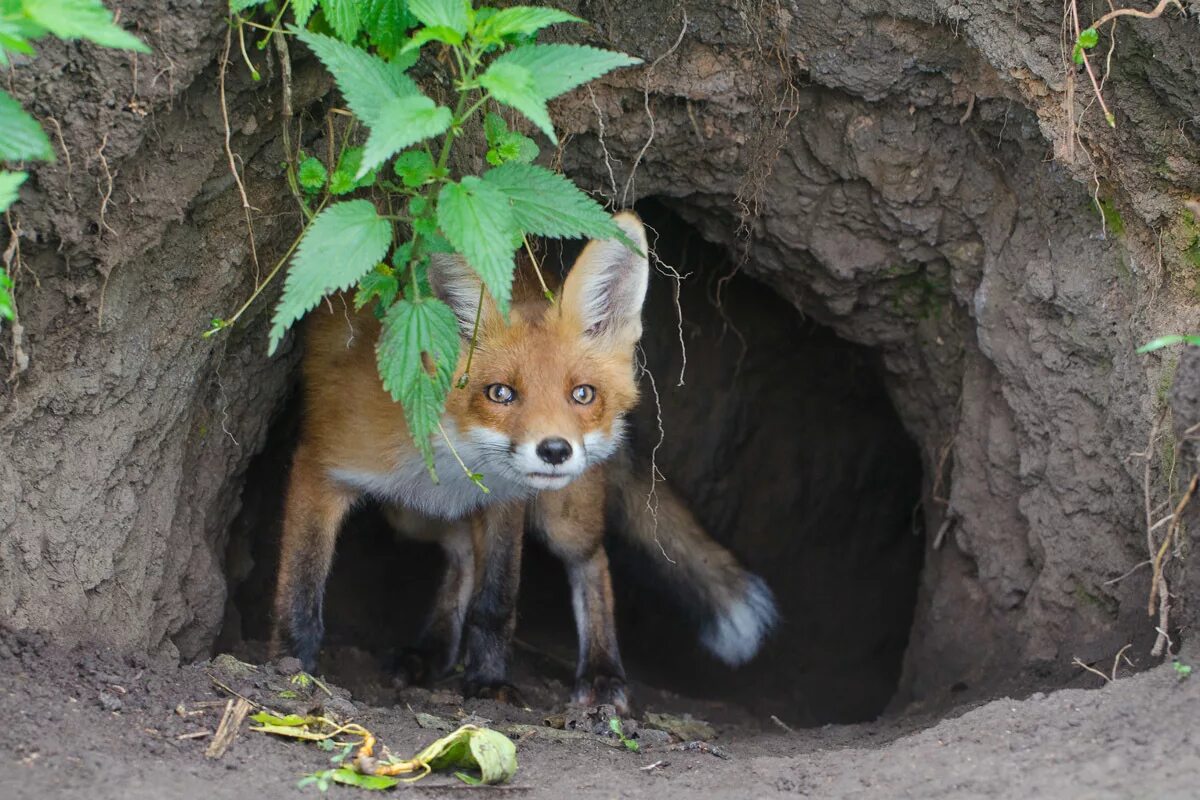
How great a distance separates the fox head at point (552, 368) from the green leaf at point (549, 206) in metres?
0.64

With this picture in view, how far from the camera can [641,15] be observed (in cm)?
382

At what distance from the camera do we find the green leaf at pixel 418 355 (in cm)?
272

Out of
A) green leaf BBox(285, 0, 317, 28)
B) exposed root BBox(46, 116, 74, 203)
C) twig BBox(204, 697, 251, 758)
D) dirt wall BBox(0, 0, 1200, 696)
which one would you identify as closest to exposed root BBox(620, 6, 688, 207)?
dirt wall BBox(0, 0, 1200, 696)

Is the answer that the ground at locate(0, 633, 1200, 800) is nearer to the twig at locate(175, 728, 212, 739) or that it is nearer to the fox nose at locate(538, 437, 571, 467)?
the twig at locate(175, 728, 212, 739)

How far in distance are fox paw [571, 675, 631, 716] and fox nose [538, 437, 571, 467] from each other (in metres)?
1.28

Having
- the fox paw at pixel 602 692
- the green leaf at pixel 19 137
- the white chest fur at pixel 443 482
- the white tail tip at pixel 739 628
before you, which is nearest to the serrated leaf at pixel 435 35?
the green leaf at pixel 19 137

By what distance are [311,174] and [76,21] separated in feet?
3.33

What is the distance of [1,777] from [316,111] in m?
1.93

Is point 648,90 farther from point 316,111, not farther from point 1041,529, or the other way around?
point 1041,529

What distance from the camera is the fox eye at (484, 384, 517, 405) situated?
361cm

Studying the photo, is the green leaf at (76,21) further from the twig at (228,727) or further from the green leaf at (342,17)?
the twig at (228,727)

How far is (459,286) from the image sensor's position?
141 inches

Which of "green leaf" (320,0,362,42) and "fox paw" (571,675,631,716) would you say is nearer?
"green leaf" (320,0,362,42)

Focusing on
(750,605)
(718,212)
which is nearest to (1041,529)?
(750,605)
